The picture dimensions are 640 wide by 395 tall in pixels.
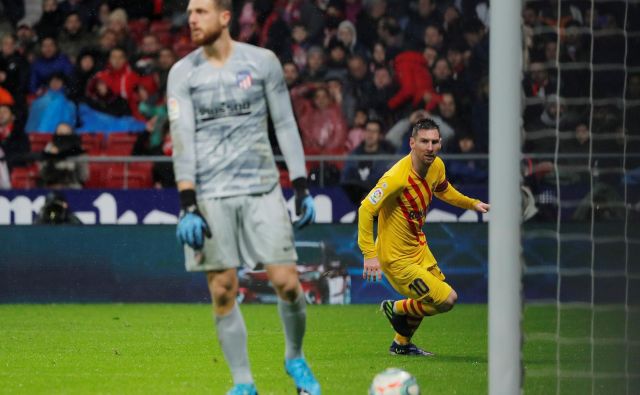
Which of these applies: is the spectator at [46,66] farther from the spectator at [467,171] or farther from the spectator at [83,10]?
the spectator at [467,171]

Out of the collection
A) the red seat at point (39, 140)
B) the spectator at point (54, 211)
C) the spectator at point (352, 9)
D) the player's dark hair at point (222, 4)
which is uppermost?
the player's dark hair at point (222, 4)

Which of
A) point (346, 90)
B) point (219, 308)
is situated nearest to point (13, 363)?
point (219, 308)

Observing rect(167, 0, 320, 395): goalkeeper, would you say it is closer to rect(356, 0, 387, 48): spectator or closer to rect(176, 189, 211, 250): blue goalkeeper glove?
rect(176, 189, 211, 250): blue goalkeeper glove

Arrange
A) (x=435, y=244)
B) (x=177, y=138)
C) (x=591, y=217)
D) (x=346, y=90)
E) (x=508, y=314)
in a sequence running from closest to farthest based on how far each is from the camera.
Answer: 1. (x=508, y=314)
2. (x=177, y=138)
3. (x=591, y=217)
4. (x=435, y=244)
5. (x=346, y=90)

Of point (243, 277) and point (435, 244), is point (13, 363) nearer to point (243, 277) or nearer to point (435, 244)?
point (243, 277)

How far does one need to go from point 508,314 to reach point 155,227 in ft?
29.2

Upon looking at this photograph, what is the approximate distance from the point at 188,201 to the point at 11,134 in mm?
9194

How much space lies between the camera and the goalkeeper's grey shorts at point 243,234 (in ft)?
21.7

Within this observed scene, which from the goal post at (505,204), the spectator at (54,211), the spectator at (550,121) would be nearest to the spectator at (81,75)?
the spectator at (54,211)

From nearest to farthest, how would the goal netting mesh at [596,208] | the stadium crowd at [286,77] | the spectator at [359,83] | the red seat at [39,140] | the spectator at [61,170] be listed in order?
the goal netting mesh at [596,208] < the spectator at [61,170] < the stadium crowd at [286,77] < the red seat at [39,140] < the spectator at [359,83]

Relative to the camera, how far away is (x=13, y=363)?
9.20 m

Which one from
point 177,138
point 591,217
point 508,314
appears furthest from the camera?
point 591,217

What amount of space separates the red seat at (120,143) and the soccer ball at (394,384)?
9.04m

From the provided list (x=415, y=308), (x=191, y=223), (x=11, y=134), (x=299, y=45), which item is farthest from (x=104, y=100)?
(x=191, y=223)
